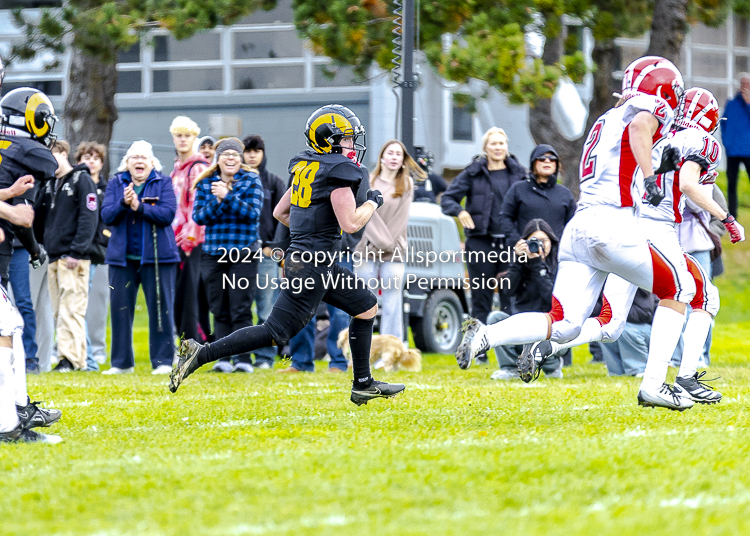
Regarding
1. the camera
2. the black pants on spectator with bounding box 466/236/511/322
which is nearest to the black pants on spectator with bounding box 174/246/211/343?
the black pants on spectator with bounding box 466/236/511/322

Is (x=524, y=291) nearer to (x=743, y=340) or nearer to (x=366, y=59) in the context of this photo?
(x=743, y=340)

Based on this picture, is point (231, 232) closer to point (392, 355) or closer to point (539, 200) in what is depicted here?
point (392, 355)

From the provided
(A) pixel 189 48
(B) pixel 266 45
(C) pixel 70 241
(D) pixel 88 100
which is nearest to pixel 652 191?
(C) pixel 70 241

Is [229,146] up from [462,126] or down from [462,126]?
down

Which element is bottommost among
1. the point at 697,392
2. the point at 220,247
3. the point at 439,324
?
the point at 439,324

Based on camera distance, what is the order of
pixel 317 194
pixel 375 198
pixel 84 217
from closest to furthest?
1. pixel 317 194
2. pixel 375 198
3. pixel 84 217

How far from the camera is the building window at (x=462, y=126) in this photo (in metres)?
27.4

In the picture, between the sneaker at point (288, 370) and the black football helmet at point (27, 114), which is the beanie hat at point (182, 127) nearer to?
the sneaker at point (288, 370)

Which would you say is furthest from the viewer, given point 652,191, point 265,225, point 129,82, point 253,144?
point 129,82

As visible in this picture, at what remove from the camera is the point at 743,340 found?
14648mm

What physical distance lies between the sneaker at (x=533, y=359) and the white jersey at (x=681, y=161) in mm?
1026

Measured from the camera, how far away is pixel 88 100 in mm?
18172

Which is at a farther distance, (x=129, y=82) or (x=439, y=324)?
(x=129, y=82)

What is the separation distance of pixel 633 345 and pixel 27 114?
5.61m
